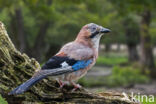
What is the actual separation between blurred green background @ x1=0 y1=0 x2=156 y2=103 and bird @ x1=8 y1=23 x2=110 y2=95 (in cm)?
895

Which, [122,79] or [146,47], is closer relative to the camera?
[122,79]

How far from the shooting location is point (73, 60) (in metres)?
5.06

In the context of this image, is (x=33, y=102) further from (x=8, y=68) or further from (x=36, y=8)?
(x=36, y=8)

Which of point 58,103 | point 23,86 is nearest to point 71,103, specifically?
point 58,103

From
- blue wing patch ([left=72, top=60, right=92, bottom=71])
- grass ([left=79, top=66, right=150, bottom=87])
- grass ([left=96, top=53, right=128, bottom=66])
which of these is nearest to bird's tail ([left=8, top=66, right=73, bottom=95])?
blue wing patch ([left=72, top=60, right=92, bottom=71])

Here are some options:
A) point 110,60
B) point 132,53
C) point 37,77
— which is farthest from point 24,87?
point 110,60

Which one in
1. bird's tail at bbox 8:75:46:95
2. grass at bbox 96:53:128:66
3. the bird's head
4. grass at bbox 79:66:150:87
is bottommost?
bird's tail at bbox 8:75:46:95

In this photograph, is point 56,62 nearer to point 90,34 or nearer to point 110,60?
point 90,34

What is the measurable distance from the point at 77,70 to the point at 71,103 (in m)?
0.65

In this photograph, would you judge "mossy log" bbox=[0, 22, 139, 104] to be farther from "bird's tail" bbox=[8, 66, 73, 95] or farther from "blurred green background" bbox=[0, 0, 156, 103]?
"blurred green background" bbox=[0, 0, 156, 103]

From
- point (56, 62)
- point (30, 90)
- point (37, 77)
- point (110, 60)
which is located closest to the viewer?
point (37, 77)

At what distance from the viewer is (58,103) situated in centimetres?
536

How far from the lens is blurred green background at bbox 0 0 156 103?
20.9 metres

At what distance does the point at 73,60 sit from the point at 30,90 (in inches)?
35.1
